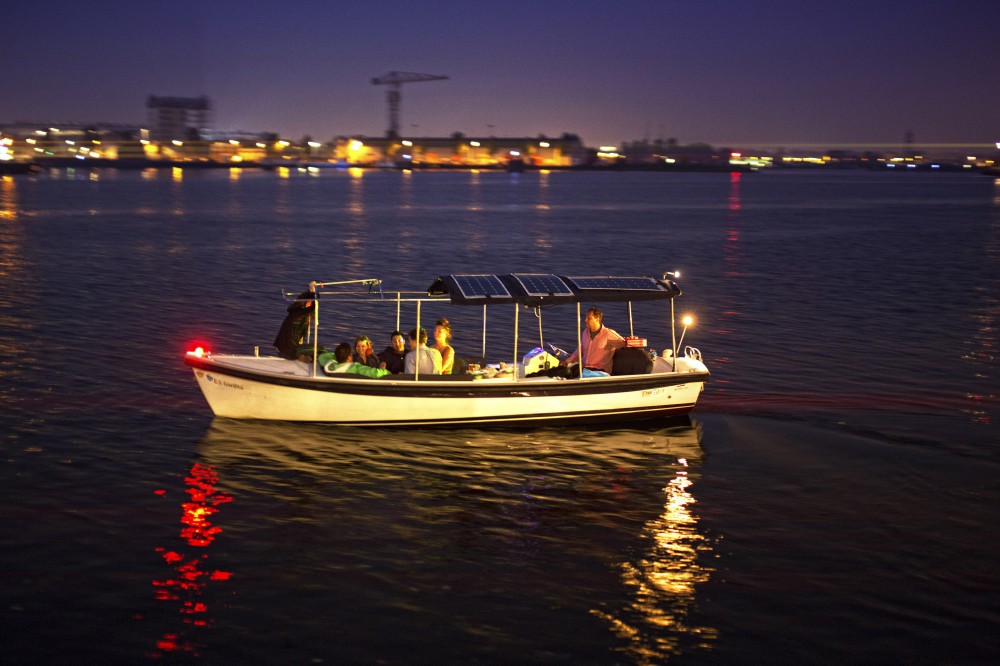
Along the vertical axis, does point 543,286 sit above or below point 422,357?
above

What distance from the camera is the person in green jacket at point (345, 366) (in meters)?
17.0

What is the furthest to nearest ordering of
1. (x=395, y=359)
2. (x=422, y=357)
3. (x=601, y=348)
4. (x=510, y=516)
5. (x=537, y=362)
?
(x=601, y=348)
(x=537, y=362)
(x=395, y=359)
(x=422, y=357)
(x=510, y=516)

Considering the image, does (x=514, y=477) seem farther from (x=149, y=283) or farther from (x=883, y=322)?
(x=149, y=283)

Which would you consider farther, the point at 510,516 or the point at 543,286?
the point at 543,286

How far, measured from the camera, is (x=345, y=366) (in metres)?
17.1

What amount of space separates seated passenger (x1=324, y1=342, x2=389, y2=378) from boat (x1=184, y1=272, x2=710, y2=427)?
4.2 inches

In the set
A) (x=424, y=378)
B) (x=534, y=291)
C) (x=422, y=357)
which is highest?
(x=534, y=291)

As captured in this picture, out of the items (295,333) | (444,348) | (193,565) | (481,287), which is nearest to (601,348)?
(481,287)

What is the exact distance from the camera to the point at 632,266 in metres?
55.5

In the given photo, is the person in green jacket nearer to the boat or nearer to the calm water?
the boat

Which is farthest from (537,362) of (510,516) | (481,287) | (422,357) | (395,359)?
(510,516)

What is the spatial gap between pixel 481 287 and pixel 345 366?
8.95 feet

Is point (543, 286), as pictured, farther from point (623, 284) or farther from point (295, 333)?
point (295, 333)

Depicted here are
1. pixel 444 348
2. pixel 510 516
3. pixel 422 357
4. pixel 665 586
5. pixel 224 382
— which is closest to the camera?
pixel 665 586
